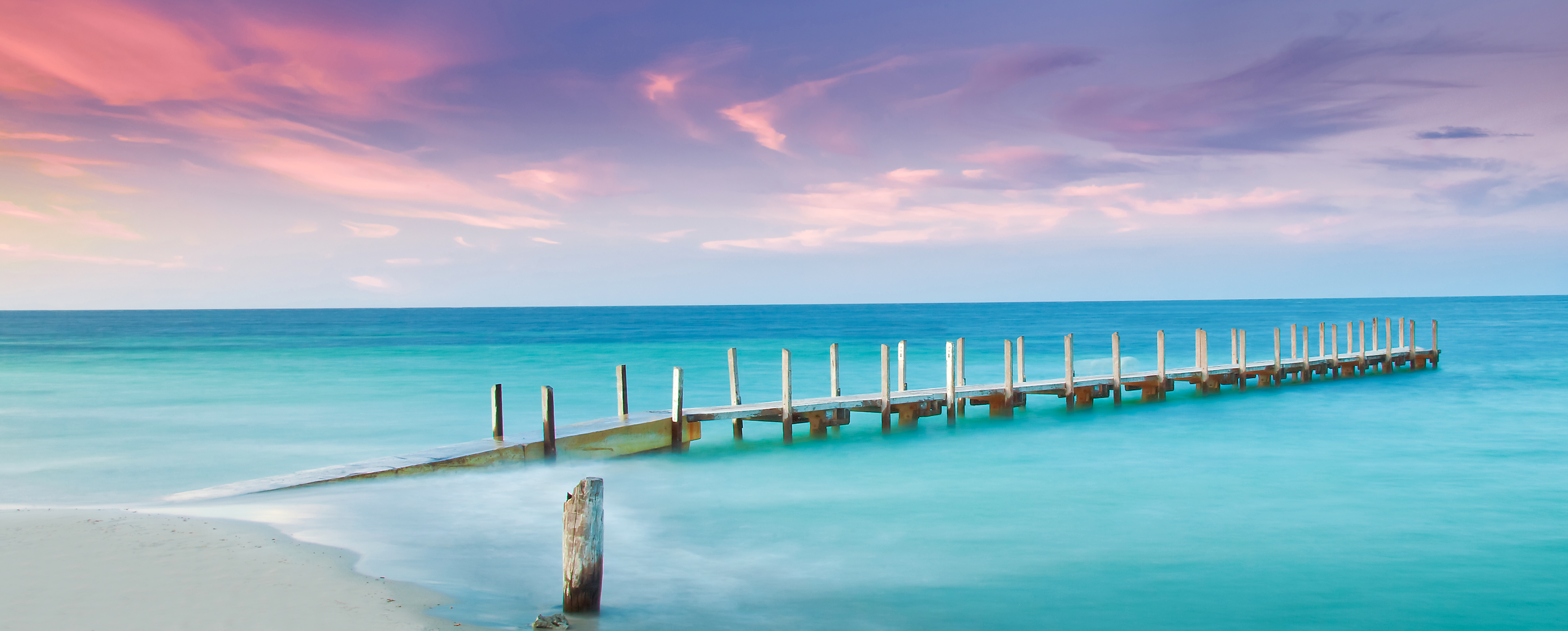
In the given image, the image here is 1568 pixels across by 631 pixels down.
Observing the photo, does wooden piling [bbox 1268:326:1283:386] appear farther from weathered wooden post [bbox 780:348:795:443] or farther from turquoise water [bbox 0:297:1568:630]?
weathered wooden post [bbox 780:348:795:443]

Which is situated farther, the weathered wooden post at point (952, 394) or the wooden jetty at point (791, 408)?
the weathered wooden post at point (952, 394)

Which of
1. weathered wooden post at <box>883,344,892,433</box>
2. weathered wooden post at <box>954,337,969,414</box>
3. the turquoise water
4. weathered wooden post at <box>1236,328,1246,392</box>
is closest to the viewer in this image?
the turquoise water

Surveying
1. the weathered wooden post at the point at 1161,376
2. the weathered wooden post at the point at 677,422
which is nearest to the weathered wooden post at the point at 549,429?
the weathered wooden post at the point at 677,422

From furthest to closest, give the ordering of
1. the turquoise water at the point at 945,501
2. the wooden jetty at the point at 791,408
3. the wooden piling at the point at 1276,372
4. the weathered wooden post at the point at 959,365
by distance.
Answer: the wooden piling at the point at 1276,372
the weathered wooden post at the point at 959,365
the wooden jetty at the point at 791,408
the turquoise water at the point at 945,501

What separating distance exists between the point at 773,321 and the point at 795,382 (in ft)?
231

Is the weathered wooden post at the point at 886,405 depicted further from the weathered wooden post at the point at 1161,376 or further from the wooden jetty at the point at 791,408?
the weathered wooden post at the point at 1161,376

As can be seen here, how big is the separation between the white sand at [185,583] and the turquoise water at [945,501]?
15.8 inches

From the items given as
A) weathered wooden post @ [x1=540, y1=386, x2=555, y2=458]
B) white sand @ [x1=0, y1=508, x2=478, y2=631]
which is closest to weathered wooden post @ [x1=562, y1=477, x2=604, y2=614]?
white sand @ [x1=0, y1=508, x2=478, y2=631]

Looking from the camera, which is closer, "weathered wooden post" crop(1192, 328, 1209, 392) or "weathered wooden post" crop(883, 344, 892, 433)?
"weathered wooden post" crop(883, 344, 892, 433)

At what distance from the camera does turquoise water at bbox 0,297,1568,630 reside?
7887mm

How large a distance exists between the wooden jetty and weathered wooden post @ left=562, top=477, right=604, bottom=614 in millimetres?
5281

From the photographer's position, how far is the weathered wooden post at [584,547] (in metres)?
6.30

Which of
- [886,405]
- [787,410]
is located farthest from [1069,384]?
[787,410]

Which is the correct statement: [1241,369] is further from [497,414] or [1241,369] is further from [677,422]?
[497,414]
